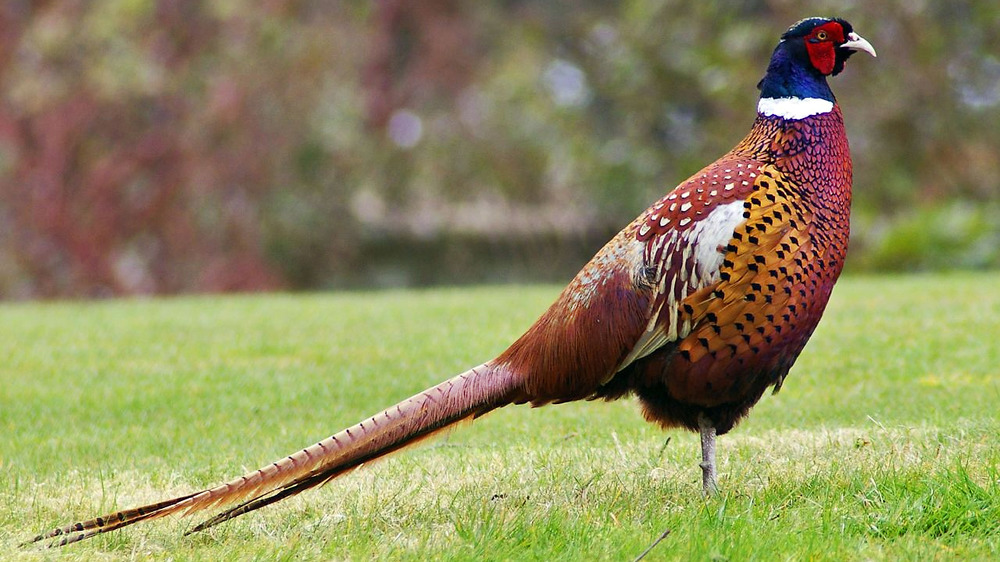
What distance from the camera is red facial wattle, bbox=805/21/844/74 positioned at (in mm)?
4309

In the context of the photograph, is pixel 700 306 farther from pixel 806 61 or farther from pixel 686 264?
pixel 806 61

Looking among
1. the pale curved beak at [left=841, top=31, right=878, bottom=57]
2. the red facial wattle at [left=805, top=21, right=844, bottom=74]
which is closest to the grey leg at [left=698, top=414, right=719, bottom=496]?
the red facial wattle at [left=805, top=21, right=844, bottom=74]

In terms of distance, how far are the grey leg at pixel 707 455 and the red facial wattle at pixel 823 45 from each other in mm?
1304

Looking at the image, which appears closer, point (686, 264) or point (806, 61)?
point (686, 264)

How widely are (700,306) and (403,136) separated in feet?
43.7

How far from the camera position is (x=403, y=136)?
16953mm

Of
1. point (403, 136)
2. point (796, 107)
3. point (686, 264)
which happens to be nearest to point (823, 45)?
point (796, 107)

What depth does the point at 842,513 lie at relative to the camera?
3822 mm

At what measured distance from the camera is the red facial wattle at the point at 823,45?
431 centimetres

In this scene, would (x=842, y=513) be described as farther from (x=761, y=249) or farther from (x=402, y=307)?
(x=402, y=307)

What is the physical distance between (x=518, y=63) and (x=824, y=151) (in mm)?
14301

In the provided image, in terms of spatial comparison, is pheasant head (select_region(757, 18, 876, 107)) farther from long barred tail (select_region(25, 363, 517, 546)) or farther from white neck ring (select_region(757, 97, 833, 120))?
long barred tail (select_region(25, 363, 517, 546))

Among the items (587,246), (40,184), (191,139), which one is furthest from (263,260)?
(587,246)

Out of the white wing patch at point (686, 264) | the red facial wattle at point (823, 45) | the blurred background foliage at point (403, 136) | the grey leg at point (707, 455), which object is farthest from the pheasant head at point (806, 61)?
the blurred background foliage at point (403, 136)
